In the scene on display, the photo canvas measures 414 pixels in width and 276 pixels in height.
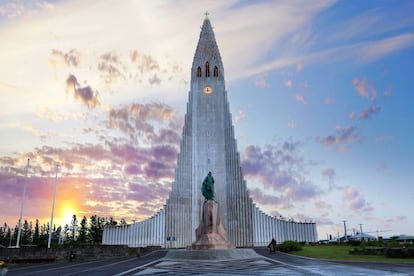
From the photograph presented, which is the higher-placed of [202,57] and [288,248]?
[202,57]

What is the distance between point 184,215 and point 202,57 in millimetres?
26428

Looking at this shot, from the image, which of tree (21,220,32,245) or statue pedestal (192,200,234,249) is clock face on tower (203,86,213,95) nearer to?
statue pedestal (192,200,234,249)

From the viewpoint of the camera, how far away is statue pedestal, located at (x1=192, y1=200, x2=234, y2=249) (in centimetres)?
2298

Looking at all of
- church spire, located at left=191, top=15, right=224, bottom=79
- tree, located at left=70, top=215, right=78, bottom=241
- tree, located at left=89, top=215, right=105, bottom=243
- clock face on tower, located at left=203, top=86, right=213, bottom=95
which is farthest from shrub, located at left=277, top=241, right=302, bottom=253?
tree, located at left=70, top=215, right=78, bottom=241

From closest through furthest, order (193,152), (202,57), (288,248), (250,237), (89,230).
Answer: (288,248), (250,237), (193,152), (202,57), (89,230)

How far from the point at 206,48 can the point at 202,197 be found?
2537 cm

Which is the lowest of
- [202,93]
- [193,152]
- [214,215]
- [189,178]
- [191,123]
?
[214,215]

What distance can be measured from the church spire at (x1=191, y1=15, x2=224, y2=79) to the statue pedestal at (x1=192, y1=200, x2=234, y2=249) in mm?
34216

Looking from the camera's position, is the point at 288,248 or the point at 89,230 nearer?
the point at 288,248

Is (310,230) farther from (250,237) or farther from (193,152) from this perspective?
(193,152)

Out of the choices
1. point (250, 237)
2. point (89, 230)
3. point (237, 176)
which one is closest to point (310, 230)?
point (250, 237)

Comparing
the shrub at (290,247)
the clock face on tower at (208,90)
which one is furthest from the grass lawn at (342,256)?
the clock face on tower at (208,90)

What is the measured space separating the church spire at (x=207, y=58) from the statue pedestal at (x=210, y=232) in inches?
1347

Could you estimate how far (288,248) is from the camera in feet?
86.7
